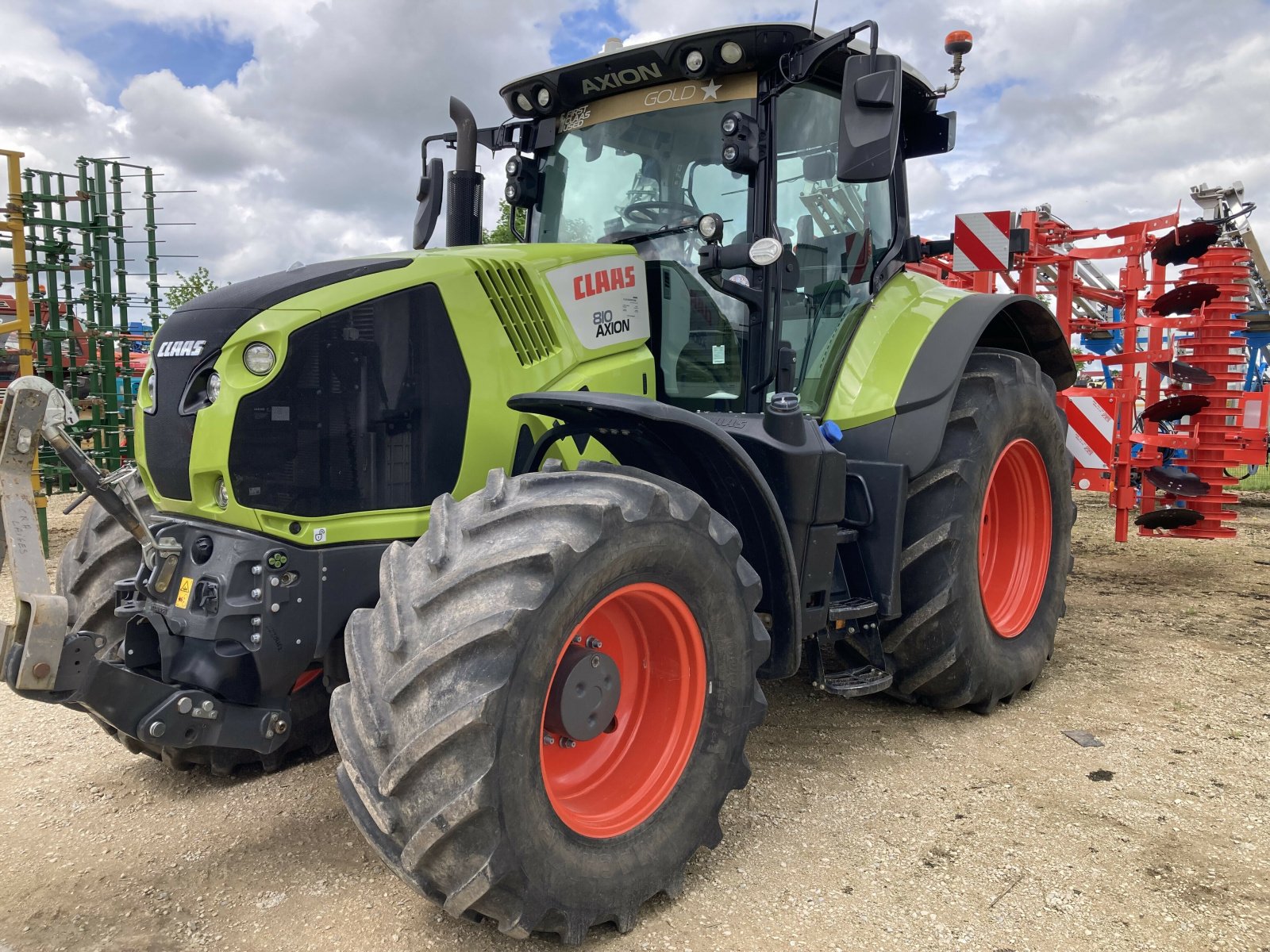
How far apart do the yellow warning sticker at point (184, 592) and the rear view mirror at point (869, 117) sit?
84.4 inches

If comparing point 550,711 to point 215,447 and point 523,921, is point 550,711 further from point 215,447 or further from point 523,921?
point 215,447

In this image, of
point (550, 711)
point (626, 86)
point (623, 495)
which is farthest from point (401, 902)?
point (626, 86)

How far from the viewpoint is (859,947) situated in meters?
2.30

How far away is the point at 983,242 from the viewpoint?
5324 millimetres

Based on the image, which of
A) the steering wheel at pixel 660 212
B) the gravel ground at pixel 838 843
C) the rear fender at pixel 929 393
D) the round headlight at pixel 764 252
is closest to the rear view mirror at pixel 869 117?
the round headlight at pixel 764 252

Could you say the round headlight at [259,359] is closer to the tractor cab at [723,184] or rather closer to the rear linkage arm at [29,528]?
the rear linkage arm at [29,528]

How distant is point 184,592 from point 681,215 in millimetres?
1992

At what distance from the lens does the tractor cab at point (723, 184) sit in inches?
125

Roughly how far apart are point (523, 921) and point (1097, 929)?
1403mm

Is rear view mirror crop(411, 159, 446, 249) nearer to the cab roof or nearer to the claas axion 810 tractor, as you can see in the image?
the claas axion 810 tractor

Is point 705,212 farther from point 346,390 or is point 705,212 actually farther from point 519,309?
point 346,390

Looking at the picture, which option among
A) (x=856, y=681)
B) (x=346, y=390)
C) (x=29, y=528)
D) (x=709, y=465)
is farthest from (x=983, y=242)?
(x=29, y=528)

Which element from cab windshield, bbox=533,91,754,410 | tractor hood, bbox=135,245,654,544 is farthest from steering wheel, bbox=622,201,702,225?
tractor hood, bbox=135,245,654,544

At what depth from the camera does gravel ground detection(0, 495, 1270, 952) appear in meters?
2.37
